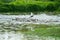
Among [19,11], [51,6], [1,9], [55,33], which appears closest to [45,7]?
[51,6]

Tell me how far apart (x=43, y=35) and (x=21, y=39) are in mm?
1895

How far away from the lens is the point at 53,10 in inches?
1700

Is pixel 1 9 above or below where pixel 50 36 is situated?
below

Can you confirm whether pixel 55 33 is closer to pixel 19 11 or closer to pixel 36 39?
pixel 36 39

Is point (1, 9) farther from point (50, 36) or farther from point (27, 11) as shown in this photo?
point (50, 36)

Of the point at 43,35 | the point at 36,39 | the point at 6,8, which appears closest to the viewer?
the point at 36,39

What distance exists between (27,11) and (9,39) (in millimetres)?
24742

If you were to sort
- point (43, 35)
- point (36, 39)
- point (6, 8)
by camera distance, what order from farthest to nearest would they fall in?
point (6, 8) < point (43, 35) < point (36, 39)

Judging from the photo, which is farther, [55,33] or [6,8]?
[6,8]

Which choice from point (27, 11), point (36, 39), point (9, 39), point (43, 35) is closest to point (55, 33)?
point (43, 35)

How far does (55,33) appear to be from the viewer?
18.5 meters

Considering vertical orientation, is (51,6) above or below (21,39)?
below

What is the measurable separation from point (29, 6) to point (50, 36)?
974 inches

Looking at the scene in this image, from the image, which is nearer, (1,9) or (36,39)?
(36,39)
